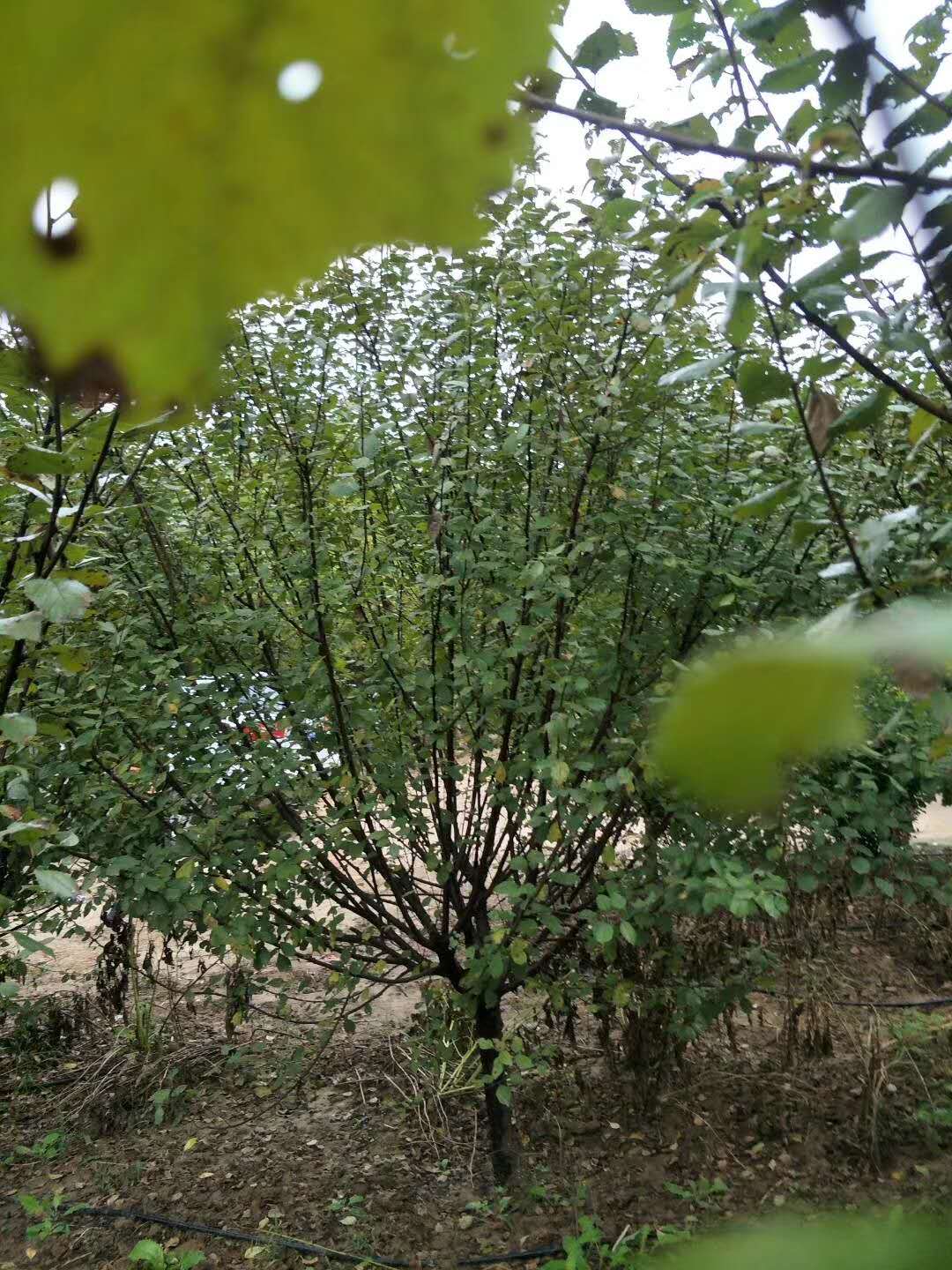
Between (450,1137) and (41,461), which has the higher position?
(41,461)

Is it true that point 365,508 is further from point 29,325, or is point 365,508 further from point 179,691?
point 29,325

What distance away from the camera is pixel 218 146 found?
23cm

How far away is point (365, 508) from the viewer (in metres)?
2.81

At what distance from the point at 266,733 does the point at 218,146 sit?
3157mm

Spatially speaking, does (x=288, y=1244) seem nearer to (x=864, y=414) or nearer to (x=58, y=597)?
(x=58, y=597)

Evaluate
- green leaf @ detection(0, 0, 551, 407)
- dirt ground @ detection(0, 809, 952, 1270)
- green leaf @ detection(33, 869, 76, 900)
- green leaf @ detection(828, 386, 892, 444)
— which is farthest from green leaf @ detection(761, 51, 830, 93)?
dirt ground @ detection(0, 809, 952, 1270)

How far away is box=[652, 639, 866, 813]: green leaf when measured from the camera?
220 mm

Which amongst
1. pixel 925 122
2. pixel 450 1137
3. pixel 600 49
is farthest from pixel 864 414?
pixel 450 1137

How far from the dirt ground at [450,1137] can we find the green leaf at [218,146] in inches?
128

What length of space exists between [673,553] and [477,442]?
0.70 metres

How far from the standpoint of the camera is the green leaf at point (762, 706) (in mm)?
220

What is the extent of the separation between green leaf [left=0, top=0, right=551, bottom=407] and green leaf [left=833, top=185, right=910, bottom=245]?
1.99 feet

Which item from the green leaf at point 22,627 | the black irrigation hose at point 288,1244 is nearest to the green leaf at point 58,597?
the green leaf at point 22,627

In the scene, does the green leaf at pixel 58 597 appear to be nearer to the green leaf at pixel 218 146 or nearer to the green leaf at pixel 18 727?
the green leaf at pixel 18 727
